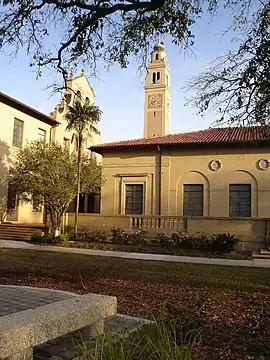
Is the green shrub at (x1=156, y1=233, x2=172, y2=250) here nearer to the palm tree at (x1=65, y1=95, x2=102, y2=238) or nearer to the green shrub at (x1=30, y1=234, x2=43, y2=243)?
the palm tree at (x1=65, y1=95, x2=102, y2=238)

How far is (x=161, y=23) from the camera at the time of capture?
944cm

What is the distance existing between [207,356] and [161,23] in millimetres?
7659

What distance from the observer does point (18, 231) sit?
2362 centimetres

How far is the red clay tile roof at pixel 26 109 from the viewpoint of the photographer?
26222 mm

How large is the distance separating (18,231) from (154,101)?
186 feet

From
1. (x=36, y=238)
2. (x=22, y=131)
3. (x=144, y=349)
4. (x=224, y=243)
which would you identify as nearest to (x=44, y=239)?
(x=36, y=238)

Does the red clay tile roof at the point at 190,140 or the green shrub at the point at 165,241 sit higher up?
the red clay tile roof at the point at 190,140

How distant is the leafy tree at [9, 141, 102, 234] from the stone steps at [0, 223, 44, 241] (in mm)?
1446

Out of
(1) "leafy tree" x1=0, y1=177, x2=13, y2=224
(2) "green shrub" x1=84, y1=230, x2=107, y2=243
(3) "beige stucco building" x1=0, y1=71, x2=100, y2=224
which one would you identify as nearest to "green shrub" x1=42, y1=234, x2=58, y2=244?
(2) "green shrub" x1=84, y1=230, x2=107, y2=243

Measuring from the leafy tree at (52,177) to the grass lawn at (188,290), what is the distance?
779 cm

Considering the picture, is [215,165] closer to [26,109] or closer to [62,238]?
[62,238]

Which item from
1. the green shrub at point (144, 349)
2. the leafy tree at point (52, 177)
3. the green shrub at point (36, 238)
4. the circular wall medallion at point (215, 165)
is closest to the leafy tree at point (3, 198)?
the leafy tree at point (52, 177)

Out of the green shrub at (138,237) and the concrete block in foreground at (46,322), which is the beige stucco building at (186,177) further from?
the concrete block in foreground at (46,322)

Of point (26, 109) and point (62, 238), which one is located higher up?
point (26, 109)
